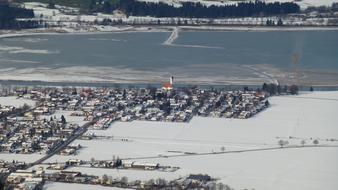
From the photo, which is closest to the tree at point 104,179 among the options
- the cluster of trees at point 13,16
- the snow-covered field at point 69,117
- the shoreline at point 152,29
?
the snow-covered field at point 69,117

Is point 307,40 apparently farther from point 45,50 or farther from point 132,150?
point 132,150

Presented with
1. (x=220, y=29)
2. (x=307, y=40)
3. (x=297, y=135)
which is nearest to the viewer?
(x=297, y=135)

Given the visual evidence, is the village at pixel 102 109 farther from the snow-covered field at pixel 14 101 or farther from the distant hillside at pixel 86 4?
the distant hillside at pixel 86 4

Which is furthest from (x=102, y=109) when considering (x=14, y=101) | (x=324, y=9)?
(x=324, y=9)

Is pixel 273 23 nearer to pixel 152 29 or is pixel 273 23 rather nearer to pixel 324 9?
pixel 324 9

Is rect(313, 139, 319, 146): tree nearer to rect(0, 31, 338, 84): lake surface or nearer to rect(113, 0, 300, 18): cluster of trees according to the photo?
rect(0, 31, 338, 84): lake surface

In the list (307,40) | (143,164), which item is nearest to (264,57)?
(307,40)

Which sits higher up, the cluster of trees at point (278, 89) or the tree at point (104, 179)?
the cluster of trees at point (278, 89)
